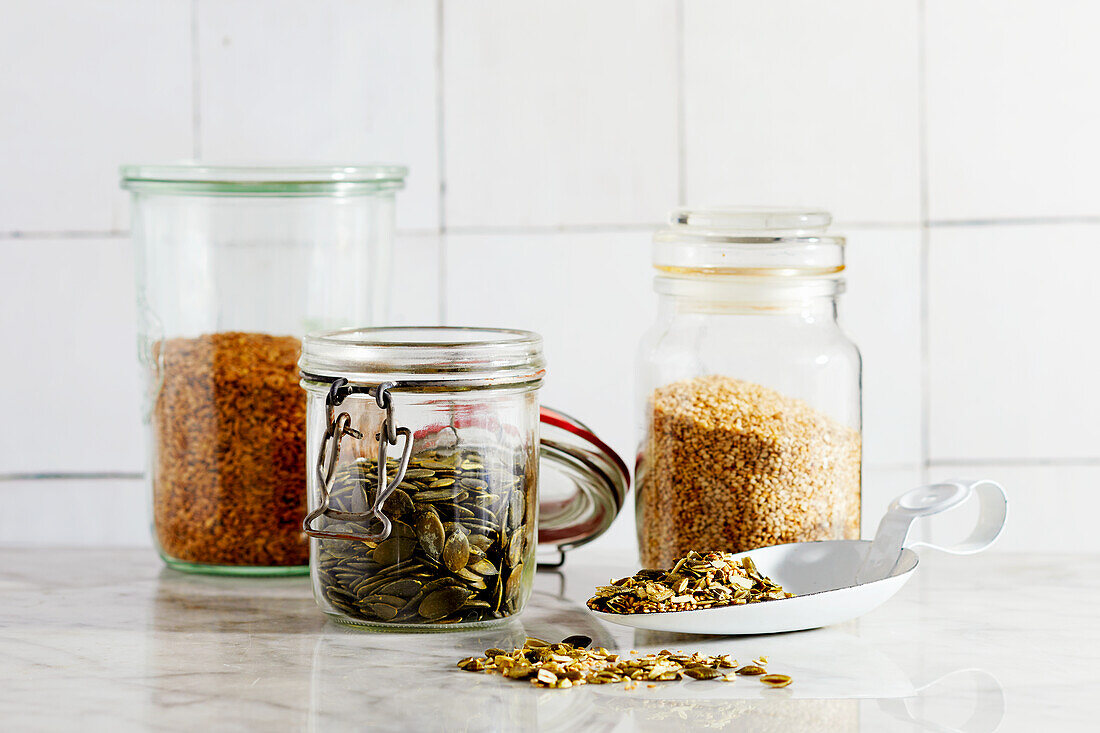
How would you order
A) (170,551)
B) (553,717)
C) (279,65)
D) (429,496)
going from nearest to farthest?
(553,717)
(429,496)
(170,551)
(279,65)

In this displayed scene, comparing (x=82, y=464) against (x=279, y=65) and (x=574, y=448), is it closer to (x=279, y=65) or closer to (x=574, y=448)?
(x=279, y=65)

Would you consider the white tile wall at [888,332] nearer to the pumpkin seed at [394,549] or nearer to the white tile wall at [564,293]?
the white tile wall at [564,293]

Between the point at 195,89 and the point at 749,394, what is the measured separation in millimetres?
704

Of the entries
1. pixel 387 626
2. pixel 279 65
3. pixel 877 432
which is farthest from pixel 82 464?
pixel 877 432

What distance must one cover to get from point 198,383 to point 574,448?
12.3 inches

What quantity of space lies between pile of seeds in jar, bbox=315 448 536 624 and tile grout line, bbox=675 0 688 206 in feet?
1.66

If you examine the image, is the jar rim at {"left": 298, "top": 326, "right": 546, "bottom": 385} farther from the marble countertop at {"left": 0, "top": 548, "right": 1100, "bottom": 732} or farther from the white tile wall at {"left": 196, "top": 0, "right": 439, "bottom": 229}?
the white tile wall at {"left": 196, "top": 0, "right": 439, "bottom": 229}

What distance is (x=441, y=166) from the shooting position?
1.19m

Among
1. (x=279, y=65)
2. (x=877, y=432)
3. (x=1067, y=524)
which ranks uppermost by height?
(x=279, y=65)

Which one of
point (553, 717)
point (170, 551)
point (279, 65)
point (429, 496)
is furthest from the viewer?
point (279, 65)

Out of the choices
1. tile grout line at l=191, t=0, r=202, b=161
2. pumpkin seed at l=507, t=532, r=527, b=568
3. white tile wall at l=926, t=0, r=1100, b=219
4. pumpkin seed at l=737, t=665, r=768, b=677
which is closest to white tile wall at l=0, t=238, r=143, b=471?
tile grout line at l=191, t=0, r=202, b=161

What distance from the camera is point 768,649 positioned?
75 centimetres

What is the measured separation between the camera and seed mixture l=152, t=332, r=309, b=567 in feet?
2.97

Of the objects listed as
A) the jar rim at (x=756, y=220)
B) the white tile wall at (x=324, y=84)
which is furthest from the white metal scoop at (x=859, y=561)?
the white tile wall at (x=324, y=84)
